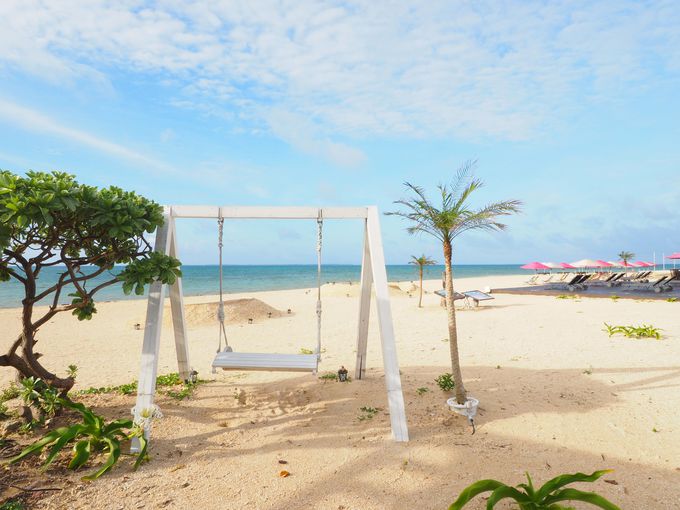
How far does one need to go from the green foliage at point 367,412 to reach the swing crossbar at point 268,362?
0.96m

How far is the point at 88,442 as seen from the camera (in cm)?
414

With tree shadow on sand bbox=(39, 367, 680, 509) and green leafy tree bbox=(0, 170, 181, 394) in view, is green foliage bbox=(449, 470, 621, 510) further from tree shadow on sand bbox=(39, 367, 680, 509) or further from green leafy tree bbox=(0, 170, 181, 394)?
green leafy tree bbox=(0, 170, 181, 394)

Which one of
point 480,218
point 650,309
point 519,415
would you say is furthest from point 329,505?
point 650,309

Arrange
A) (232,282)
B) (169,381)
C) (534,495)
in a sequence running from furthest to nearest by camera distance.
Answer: (232,282), (169,381), (534,495)

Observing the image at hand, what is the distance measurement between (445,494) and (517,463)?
3.34ft

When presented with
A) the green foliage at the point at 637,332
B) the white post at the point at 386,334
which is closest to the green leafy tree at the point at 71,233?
the white post at the point at 386,334

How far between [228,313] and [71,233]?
36.8 ft

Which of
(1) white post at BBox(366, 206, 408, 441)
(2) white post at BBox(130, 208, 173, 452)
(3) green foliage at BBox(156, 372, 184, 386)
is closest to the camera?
(1) white post at BBox(366, 206, 408, 441)

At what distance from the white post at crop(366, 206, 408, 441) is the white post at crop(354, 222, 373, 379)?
0.26m

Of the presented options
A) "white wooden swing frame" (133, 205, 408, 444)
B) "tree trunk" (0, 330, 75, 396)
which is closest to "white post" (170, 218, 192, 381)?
"white wooden swing frame" (133, 205, 408, 444)

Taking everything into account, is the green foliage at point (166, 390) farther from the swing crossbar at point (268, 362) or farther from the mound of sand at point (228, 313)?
the mound of sand at point (228, 313)

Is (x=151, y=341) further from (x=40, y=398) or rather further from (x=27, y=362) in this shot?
(x=27, y=362)

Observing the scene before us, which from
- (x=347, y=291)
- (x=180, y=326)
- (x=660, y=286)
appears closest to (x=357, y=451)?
(x=180, y=326)

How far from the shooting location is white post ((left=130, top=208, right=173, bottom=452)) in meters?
4.77
